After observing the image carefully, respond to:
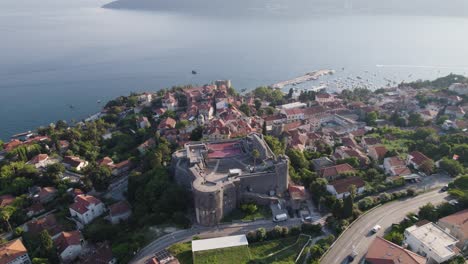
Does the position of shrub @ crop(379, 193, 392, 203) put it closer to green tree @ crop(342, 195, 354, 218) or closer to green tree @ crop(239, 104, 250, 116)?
green tree @ crop(342, 195, 354, 218)

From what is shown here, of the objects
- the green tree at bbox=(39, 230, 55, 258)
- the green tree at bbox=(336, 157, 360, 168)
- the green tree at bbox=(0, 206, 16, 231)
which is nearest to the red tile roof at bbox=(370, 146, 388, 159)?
the green tree at bbox=(336, 157, 360, 168)

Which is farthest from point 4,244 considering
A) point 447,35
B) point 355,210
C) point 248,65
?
point 447,35

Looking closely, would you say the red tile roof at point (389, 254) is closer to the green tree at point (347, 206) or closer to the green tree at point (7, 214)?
the green tree at point (347, 206)

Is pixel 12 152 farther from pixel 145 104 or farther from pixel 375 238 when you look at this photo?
pixel 375 238

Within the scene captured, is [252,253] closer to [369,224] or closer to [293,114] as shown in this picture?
[369,224]

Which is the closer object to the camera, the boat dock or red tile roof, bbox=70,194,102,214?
red tile roof, bbox=70,194,102,214

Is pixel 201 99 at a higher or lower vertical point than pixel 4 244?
higher

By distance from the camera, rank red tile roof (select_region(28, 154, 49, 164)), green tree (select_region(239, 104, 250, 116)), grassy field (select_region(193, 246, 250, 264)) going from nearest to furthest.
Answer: grassy field (select_region(193, 246, 250, 264))
red tile roof (select_region(28, 154, 49, 164))
green tree (select_region(239, 104, 250, 116))
